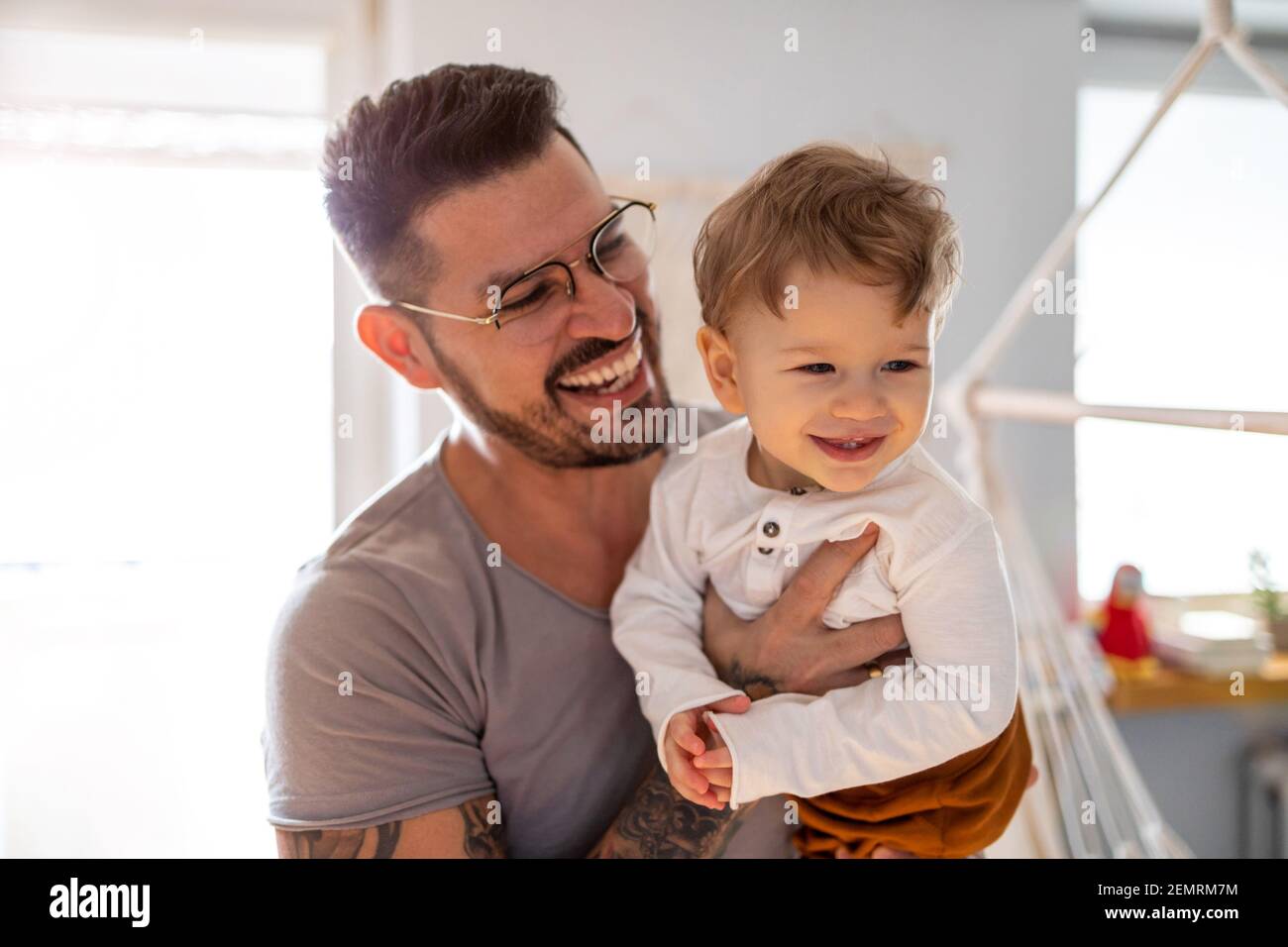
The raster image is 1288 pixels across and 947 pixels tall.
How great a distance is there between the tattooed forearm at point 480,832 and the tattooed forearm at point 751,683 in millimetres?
230

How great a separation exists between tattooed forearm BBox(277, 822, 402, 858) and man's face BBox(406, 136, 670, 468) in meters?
0.35

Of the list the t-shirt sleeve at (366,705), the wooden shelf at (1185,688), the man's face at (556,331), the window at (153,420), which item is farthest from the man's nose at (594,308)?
the wooden shelf at (1185,688)

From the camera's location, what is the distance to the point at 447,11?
1.31 meters

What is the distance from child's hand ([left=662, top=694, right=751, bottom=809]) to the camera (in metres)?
0.70

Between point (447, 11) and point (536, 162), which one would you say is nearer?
point (536, 162)

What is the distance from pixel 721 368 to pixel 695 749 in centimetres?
27

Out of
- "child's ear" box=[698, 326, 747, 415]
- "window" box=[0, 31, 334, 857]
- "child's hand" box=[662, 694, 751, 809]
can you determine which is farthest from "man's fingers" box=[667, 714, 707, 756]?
"window" box=[0, 31, 334, 857]

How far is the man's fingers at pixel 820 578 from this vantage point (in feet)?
2.29

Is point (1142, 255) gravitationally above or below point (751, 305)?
above

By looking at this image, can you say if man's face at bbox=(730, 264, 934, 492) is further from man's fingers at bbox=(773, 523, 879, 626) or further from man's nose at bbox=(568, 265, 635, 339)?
man's nose at bbox=(568, 265, 635, 339)
